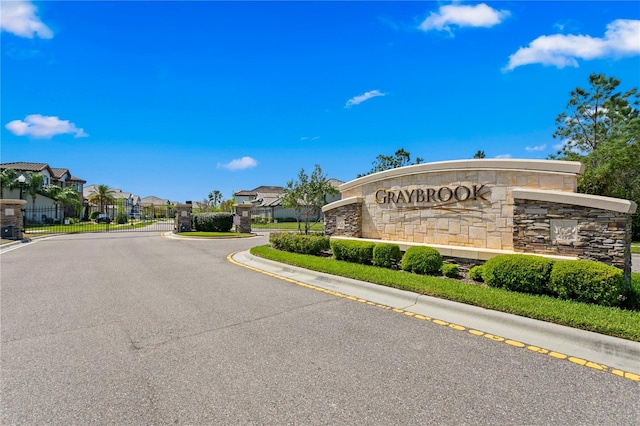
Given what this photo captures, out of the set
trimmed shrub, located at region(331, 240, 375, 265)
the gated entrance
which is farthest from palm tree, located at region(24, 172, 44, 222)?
trimmed shrub, located at region(331, 240, 375, 265)

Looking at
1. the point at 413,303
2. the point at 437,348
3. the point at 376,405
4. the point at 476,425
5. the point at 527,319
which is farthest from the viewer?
the point at 413,303

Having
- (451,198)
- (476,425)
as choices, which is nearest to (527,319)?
(476,425)

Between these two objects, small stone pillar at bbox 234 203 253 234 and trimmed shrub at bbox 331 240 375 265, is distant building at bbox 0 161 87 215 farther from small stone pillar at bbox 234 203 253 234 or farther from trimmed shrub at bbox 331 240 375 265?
trimmed shrub at bbox 331 240 375 265

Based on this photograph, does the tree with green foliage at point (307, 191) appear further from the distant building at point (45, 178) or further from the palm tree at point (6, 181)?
the palm tree at point (6, 181)

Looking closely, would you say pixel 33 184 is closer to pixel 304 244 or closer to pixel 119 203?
pixel 119 203

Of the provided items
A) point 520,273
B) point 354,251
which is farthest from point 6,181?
point 520,273

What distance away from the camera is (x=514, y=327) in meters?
5.20

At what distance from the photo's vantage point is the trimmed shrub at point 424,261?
8.86m

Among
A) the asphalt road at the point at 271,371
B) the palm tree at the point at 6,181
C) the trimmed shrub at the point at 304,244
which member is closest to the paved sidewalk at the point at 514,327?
the asphalt road at the point at 271,371

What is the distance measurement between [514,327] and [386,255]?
16.0 feet

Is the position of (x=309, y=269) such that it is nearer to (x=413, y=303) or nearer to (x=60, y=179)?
(x=413, y=303)

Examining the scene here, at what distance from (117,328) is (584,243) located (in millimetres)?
9073

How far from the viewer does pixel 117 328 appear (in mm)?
5309

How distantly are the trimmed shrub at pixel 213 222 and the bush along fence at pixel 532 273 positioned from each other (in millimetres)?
18378
